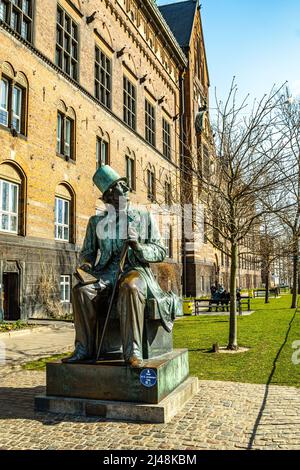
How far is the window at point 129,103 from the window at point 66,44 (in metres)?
6.43

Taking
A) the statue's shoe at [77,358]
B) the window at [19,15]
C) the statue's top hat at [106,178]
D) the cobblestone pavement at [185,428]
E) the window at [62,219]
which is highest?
the window at [19,15]

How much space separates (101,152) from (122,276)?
63.9 feet

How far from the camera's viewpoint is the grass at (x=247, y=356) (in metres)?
6.80

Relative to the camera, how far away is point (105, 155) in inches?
963

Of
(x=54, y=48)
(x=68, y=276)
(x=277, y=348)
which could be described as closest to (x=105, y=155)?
(x=54, y=48)

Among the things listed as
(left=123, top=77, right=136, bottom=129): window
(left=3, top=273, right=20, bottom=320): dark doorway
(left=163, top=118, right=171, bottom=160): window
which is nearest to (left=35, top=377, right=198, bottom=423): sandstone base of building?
(left=3, top=273, right=20, bottom=320): dark doorway

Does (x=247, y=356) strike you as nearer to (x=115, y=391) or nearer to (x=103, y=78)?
(x=115, y=391)

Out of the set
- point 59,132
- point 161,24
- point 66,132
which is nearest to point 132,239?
point 59,132

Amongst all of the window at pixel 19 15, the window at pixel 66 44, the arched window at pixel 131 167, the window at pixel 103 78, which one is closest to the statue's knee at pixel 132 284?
the window at pixel 19 15

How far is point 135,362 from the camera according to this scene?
4.52 m

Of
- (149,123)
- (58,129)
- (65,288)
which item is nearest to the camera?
(65,288)

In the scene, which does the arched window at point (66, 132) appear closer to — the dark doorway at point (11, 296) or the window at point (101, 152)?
the window at point (101, 152)

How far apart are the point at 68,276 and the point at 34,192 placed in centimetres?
421
